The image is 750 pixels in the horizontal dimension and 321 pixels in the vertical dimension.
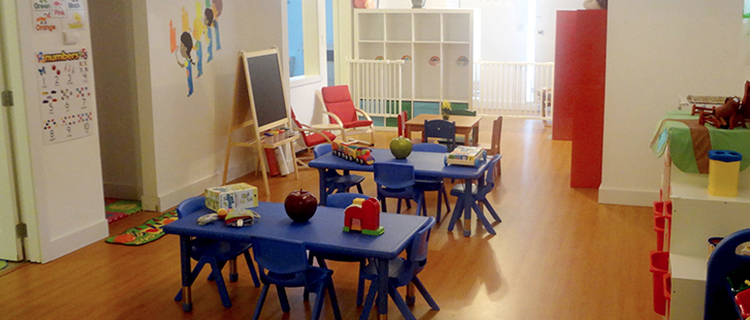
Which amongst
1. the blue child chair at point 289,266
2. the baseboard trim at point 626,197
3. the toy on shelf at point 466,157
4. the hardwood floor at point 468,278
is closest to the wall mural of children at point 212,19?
the hardwood floor at point 468,278

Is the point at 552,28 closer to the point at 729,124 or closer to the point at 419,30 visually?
the point at 419,30

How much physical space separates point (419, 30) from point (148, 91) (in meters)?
5.43

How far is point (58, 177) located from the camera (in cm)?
497

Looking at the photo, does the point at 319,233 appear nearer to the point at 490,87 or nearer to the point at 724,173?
the point at 724,173

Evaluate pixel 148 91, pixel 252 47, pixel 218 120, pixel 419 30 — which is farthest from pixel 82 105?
pixel 419 30

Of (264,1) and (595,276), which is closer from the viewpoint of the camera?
(595,276)

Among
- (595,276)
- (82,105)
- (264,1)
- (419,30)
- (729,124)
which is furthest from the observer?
(419,30)

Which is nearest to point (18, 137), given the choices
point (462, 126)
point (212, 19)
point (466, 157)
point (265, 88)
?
point (212, 19)

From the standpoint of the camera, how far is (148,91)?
6.00 m

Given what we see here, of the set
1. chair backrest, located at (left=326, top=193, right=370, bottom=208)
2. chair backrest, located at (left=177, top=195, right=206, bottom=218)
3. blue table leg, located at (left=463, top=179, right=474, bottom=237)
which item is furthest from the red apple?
blue table leg, located at (left=463, top=179, right=474, bottom=237)

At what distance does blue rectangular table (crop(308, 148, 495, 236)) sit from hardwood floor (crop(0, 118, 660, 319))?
0.52ft

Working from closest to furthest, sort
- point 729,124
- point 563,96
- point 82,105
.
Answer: point 729,124
point 82,105
point 563,96

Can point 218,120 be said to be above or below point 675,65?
below

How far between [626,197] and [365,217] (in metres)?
3.69
